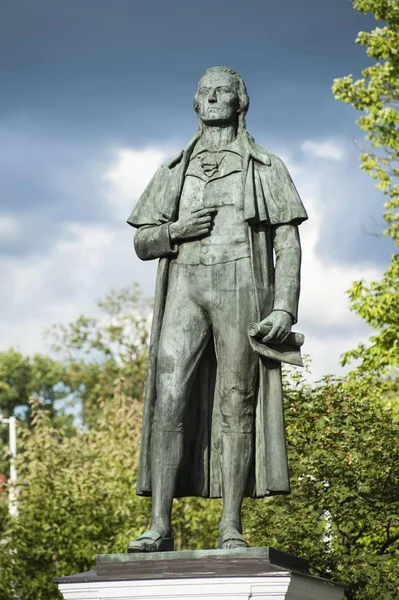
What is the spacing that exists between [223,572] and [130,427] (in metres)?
21.8

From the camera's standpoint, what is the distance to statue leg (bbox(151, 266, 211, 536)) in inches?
382

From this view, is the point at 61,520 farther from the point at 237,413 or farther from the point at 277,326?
the point at 277,326

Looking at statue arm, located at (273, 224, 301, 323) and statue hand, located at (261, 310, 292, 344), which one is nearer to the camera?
statue hand, located at (261, 310, 292, 344)

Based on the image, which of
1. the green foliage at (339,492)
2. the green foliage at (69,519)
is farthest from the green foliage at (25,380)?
the green foliage at (339,492)

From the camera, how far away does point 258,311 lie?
386 inches

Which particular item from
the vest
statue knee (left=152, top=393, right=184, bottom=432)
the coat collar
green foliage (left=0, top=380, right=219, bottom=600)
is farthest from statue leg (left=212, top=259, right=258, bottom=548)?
green foliage (left=0, top=380, right=219, bottom=600)

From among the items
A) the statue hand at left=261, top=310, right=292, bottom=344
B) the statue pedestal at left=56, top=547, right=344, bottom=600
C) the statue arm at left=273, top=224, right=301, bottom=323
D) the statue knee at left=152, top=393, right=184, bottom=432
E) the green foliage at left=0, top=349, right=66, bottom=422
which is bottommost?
the statue pedestal at left=56, top=547, right=344, bottom=600

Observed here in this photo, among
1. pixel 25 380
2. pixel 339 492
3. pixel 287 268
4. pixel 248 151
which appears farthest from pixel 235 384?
pixel 25 380

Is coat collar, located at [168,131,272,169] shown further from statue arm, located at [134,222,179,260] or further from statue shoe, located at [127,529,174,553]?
statue shoe, located at [127,529,174,553]

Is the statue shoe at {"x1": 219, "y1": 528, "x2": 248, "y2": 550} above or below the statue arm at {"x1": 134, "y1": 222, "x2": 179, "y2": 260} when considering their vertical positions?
below

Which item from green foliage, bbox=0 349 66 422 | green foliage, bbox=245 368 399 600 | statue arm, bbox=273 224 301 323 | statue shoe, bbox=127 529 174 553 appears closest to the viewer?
statue shoe, bbox=127 529 174 553

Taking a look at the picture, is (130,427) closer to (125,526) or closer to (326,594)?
(125,526)

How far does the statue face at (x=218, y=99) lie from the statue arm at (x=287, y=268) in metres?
0.92

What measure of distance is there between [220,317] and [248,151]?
1.26 meters
